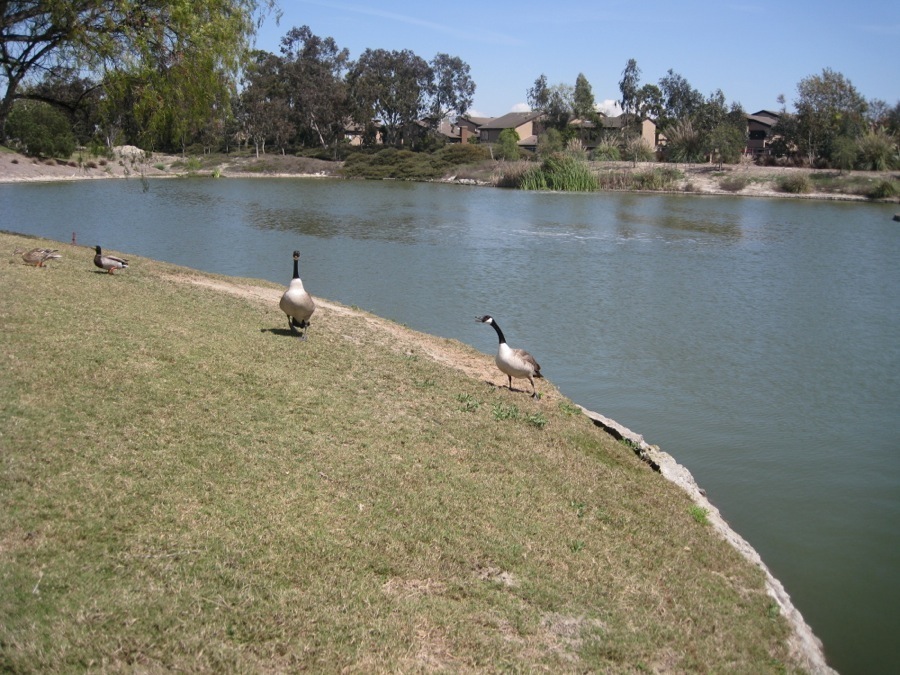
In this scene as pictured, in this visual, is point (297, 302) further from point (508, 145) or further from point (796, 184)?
point (508, 145)

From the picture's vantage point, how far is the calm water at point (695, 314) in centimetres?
944

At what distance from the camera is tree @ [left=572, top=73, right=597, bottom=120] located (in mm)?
98688

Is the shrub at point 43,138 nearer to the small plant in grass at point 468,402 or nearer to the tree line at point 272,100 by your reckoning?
the tree line at point 272,100

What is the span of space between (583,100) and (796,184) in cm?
3911

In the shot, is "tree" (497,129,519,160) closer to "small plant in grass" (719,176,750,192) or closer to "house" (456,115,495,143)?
"house" (456,115,495,143)

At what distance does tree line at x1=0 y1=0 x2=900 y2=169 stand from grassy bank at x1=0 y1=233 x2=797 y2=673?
9.25 m

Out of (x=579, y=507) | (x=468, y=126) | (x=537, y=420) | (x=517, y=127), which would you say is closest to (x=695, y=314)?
(x=537, y=420)

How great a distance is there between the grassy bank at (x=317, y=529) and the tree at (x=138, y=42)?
8897 millimetres

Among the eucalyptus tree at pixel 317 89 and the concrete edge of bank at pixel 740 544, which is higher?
the eucalyptus tree at pixel 317 89

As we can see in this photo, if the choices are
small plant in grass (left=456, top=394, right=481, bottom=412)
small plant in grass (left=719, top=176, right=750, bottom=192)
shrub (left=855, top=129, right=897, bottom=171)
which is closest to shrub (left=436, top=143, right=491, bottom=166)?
small plant in grass (left=719, top=176, right=750, bottom=192)

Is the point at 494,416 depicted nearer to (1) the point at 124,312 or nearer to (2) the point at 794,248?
(1) the point at 124,312

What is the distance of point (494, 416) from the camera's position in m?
9.55

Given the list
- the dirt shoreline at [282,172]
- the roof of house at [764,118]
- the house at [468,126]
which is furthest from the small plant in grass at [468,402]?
the house at [468,126]

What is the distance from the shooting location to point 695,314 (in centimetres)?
2038
